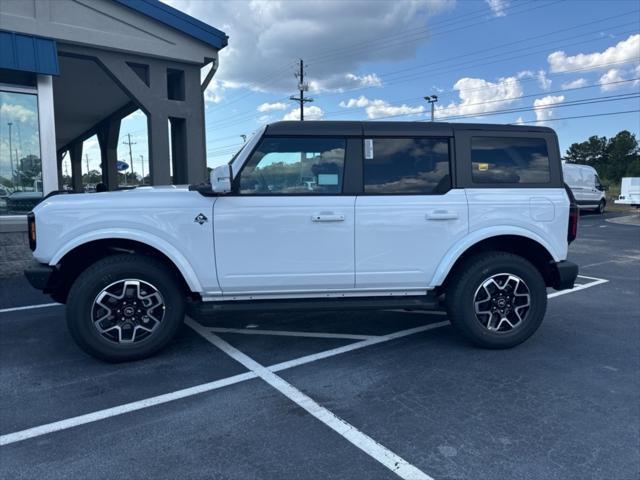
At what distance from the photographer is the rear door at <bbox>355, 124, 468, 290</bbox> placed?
Answer: 4.12 m

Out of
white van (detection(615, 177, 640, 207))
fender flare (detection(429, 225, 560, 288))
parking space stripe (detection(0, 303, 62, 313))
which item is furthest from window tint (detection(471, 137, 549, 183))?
white van (detection(615, 177, 640, 207))

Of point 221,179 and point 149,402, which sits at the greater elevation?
point 221,179

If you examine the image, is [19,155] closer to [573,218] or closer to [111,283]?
[111,283]

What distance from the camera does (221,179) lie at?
3.79 meters

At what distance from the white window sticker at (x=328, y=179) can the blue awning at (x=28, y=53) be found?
21.3ft

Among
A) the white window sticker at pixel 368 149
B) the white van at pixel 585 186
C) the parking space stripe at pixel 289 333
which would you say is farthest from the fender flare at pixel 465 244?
the white van at pixel 585 186

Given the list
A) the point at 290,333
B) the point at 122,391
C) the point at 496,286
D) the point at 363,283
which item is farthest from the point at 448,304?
the point at 122,391

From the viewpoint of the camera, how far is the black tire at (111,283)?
384 cm

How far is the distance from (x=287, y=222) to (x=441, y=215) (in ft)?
4.47

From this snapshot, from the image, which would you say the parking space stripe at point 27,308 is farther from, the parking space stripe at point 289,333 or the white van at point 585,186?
the white van at point 585,186

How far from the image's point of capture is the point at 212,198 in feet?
13.1

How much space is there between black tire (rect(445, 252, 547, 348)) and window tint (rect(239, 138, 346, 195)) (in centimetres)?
139

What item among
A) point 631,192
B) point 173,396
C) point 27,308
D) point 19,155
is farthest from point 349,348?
point 631,192

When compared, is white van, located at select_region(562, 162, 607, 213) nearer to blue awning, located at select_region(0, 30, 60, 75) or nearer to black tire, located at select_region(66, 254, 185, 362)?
blue awning, located at select_region(0, 30, 60, 75)
